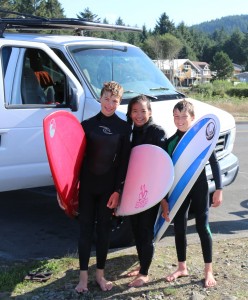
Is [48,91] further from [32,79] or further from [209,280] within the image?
[209,280]

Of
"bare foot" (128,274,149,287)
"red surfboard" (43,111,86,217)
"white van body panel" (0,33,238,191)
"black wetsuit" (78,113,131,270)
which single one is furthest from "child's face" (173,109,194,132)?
"bare foot" (128,274,149,287)

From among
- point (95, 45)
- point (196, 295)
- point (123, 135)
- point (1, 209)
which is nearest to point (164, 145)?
point (123, 135)

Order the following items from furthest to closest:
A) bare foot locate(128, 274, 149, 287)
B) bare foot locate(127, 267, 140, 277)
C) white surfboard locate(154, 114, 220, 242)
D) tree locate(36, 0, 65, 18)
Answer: tree locate(36, 0, 65, 18) → bare foot locate(127, 267, 140, 277) → bare foot locate(128, 274, 149, 287) → white surfboard locate(154, 114, 220, 242)

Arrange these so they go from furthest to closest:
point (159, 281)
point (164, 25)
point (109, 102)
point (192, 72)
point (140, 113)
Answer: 1. point (164, 25)
2. point (192, 72)
3. point (159, 281)
4. point (140, 113)
5. point (109, 102)

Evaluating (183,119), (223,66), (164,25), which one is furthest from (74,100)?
(164,25)

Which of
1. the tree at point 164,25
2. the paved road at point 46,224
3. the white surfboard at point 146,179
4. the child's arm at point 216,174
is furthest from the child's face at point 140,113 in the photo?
the tree at point 164,25

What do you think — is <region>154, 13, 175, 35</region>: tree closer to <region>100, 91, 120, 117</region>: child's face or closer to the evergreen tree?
the evergreen tree

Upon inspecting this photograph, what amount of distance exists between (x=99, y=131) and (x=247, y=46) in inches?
6850

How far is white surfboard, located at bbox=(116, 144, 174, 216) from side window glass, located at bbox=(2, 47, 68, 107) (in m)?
1.65

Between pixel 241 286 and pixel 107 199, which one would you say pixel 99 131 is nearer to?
pixel 107 199

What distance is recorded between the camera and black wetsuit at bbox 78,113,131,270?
160 inches

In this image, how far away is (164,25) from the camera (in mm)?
153000

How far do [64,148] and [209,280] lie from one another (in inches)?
66.8

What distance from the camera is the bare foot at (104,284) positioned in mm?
4176
